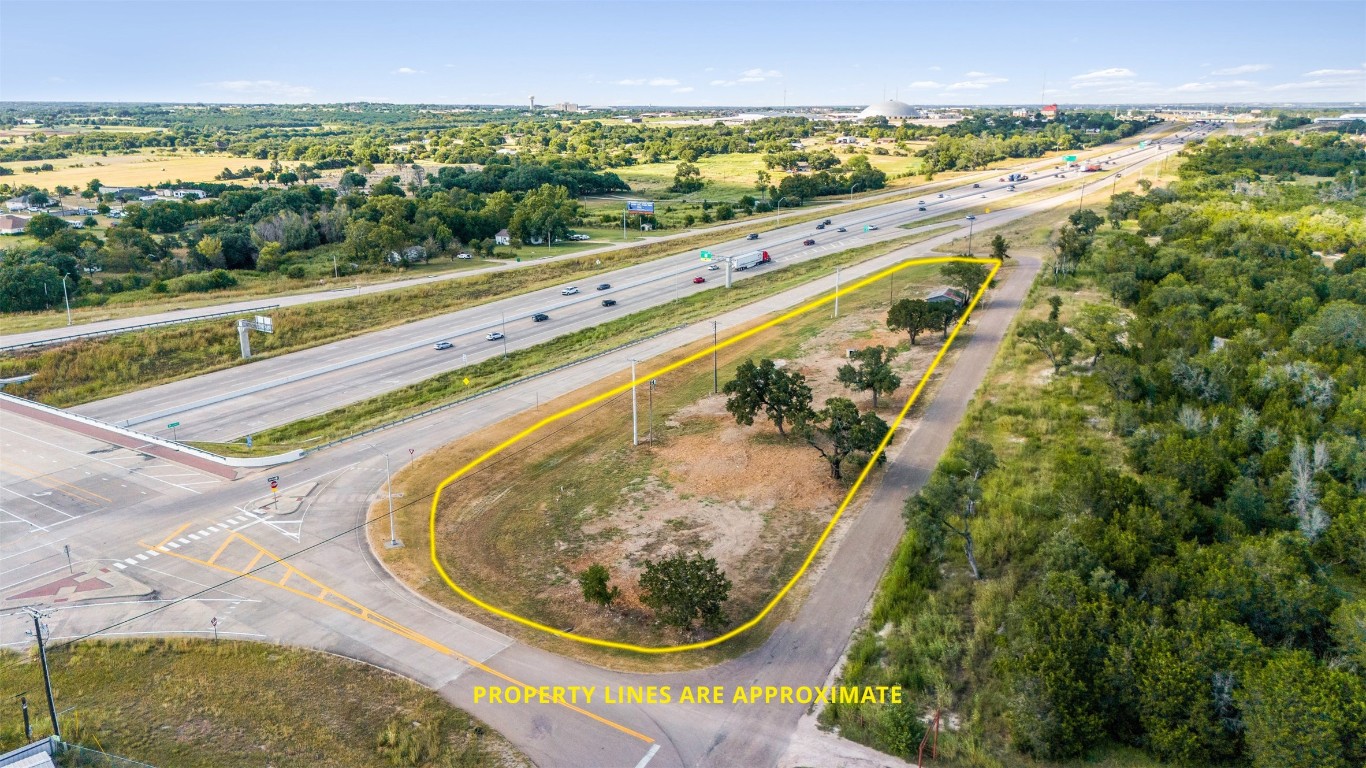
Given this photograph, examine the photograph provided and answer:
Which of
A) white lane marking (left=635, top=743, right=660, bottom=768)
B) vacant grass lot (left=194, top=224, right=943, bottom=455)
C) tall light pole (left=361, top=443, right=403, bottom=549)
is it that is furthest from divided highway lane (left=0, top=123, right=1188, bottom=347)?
white lane marking (left=635, top=743, right=660, bottom=768)

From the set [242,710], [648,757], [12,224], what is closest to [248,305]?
[242,710]

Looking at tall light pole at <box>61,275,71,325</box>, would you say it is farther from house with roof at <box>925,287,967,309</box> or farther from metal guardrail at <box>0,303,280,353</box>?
house with roof at <box>925,287,967,309</box>

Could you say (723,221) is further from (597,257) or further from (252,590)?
(252,590)

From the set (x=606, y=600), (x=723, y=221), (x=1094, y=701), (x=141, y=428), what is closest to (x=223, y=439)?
(x=141, y=428)

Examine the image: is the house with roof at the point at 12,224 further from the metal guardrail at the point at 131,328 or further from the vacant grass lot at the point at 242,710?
the vacant grass lot at the point at 242,710

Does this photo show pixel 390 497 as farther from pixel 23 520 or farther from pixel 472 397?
pixel 23 520
